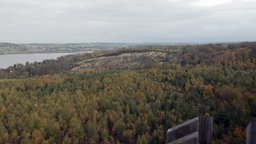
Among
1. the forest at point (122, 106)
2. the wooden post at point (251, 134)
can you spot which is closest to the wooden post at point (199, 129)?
the wooden post at point (251, 134)

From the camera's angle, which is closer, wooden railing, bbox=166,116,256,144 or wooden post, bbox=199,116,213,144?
wooden railing, bbox=166,116,256,144

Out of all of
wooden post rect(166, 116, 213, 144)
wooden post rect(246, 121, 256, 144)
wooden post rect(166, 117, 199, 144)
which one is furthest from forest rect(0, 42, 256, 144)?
wooden post rect(246, 121, 256, 144)

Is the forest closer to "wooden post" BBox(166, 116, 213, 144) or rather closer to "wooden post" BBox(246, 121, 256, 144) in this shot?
"wooden post" BBox(166, 116, 213, 144)

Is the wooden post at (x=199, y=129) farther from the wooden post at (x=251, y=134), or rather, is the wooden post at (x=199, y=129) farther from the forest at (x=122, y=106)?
the forest at (x=122, y=106)

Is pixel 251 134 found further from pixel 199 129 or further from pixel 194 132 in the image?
pixel 199 129

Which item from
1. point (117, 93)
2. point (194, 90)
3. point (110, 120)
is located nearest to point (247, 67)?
point (194, 90)

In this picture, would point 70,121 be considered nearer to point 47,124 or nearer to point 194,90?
point 47,124

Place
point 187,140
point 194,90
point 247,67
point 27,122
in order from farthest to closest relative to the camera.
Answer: point 247,67 → point 194,90 → point 27,122 → point 187,140

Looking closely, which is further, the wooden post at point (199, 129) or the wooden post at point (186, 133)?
the wooden post at point (199, 129)

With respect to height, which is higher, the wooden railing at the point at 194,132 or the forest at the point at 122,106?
the wooden railing at the point at 194,132

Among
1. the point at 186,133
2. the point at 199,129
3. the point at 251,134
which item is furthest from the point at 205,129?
the point at 251,134

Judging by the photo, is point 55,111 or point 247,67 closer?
point 55,111
